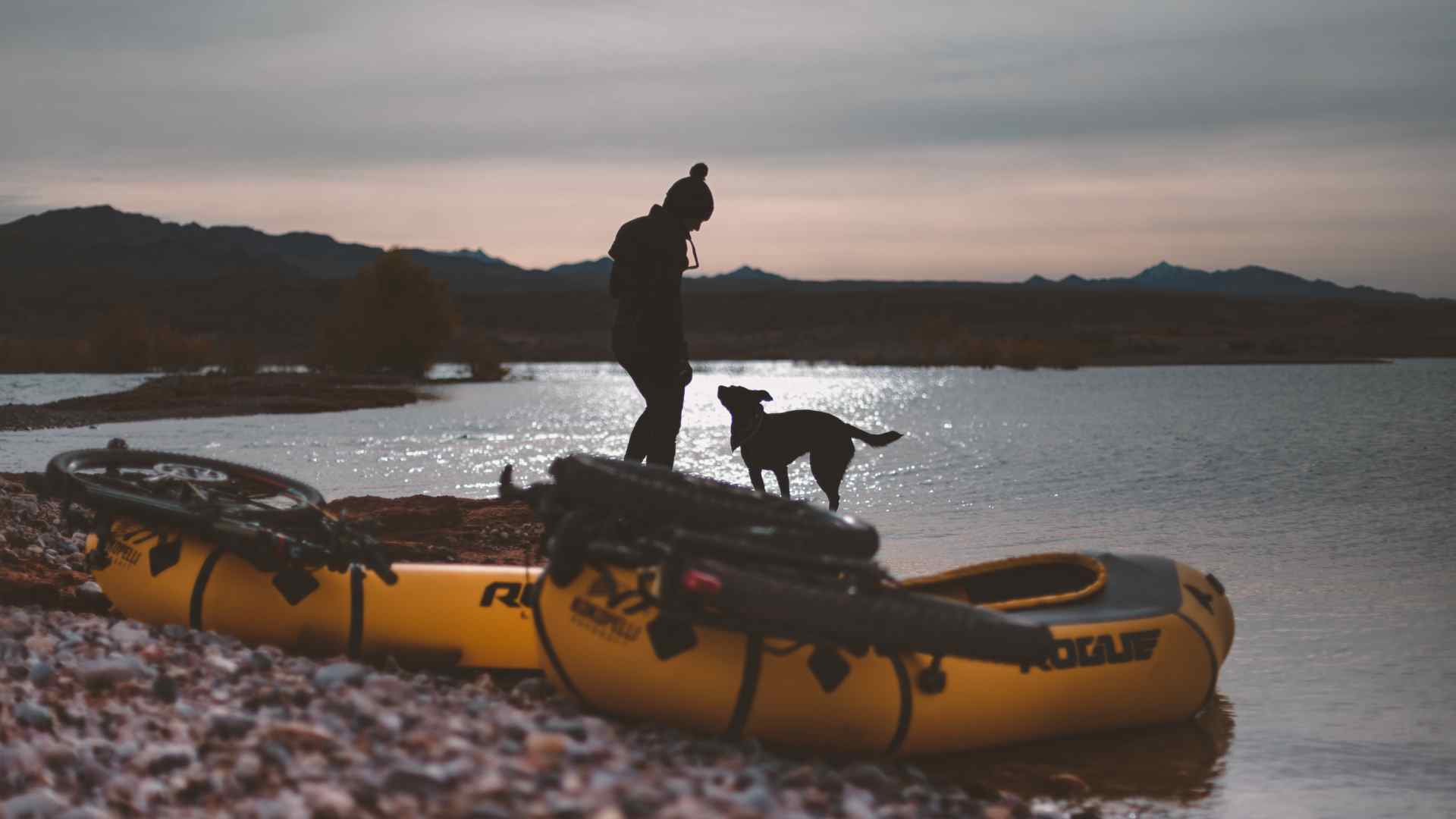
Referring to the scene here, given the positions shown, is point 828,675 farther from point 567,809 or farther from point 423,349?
point 423,349

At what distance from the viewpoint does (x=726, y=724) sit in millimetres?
5098

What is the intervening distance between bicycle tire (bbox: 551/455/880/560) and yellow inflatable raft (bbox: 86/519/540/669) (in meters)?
1.21

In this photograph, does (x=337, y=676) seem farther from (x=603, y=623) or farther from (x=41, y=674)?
(x=41, y=674)

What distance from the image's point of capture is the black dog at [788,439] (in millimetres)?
9523

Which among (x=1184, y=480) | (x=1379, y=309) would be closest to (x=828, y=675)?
(x=1184, y=480)

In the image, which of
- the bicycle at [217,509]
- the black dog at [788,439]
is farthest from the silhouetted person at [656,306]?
the bicycle at [217,509]

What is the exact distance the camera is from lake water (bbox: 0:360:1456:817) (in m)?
5.96

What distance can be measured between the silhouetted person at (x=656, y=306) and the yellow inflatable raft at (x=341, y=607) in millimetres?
2354

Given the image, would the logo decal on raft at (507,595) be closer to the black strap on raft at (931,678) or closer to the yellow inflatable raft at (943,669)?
the yellow inflatable raft at (943,669)

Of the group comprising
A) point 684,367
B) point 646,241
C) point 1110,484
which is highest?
point 646,241

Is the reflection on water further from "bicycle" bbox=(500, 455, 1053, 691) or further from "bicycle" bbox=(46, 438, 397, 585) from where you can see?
"bicycle" bbox=(46, 438, 397, 585)

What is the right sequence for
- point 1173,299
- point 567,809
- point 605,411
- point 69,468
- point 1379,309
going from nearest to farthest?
point 567,809 < point 69,468 < point 605,411 < point 1379,309 < point 1173,299

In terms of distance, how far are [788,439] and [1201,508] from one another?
25.4ft

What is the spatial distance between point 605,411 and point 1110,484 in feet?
81.5
